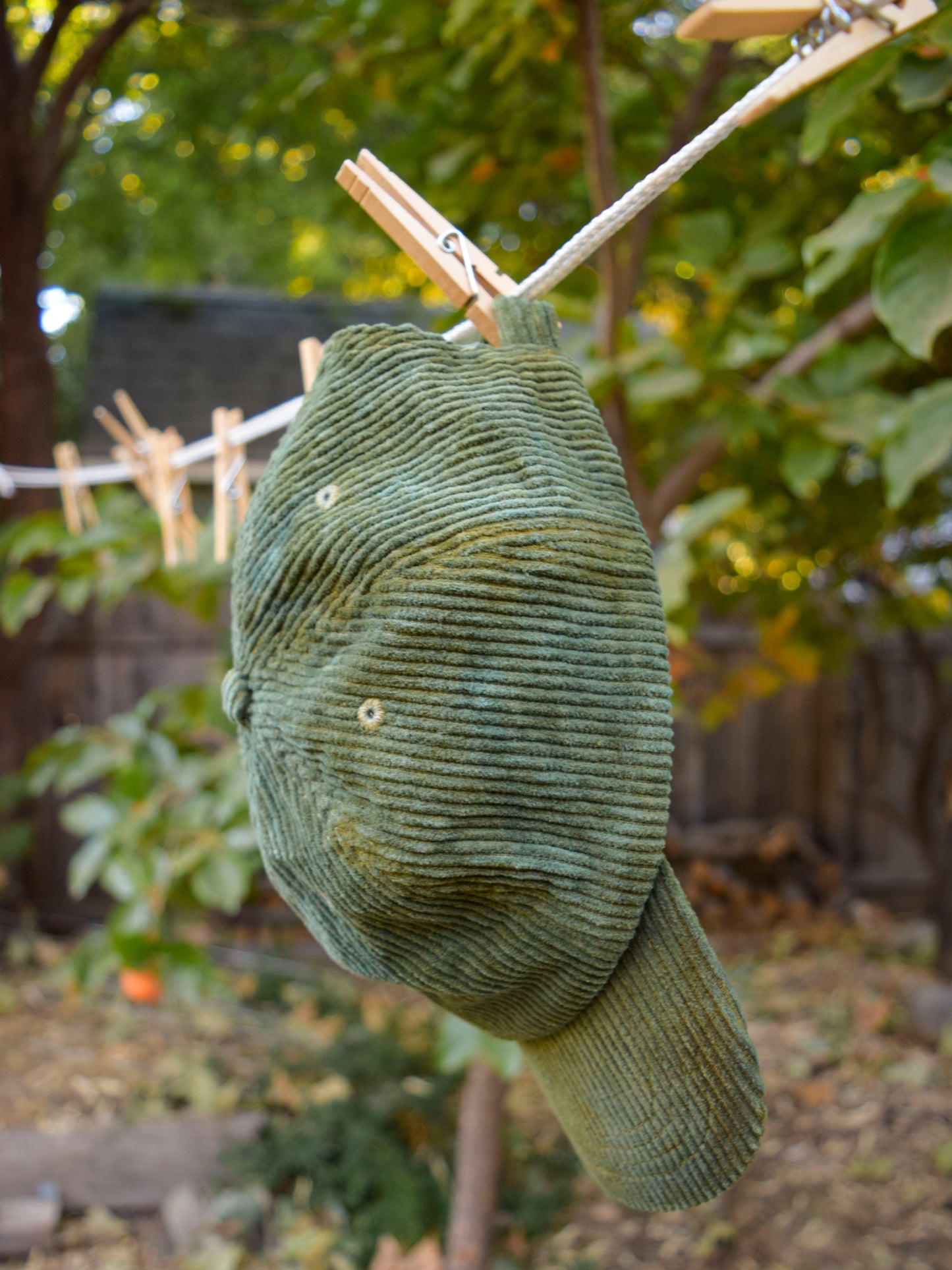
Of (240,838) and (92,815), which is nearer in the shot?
(240,838)

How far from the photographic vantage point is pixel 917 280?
3.05 ft

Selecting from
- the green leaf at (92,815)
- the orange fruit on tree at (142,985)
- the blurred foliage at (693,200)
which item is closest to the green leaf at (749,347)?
the blurred foliage at (693,200)

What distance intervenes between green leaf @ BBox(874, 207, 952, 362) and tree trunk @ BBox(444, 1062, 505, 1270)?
1.44m

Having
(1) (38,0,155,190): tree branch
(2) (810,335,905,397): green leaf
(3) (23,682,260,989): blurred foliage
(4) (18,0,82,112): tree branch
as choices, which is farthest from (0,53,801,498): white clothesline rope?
(4) (18,0,82,112): tree branch

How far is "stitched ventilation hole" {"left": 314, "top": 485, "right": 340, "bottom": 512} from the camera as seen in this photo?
58 cm

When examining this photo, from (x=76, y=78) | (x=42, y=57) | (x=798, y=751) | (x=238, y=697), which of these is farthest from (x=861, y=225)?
(x=798, y=751)

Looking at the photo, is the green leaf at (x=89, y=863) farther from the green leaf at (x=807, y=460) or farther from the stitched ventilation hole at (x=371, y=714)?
the stitched ventilation hole at (x=371, y=714)

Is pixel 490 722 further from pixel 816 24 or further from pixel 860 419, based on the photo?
pixel 860 419

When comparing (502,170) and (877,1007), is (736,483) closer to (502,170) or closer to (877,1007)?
(502,170)

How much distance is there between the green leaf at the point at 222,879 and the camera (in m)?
1.70

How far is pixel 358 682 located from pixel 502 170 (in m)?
1.43

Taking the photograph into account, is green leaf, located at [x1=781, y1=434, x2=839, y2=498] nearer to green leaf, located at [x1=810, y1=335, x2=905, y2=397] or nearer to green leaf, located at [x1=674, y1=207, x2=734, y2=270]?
green leaf, located at [x1=810, y1=335, x2=905, y2=397]

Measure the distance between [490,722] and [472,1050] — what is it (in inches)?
42.9

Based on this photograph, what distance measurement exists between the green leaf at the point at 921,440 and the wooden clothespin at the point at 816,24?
0.40 metres
